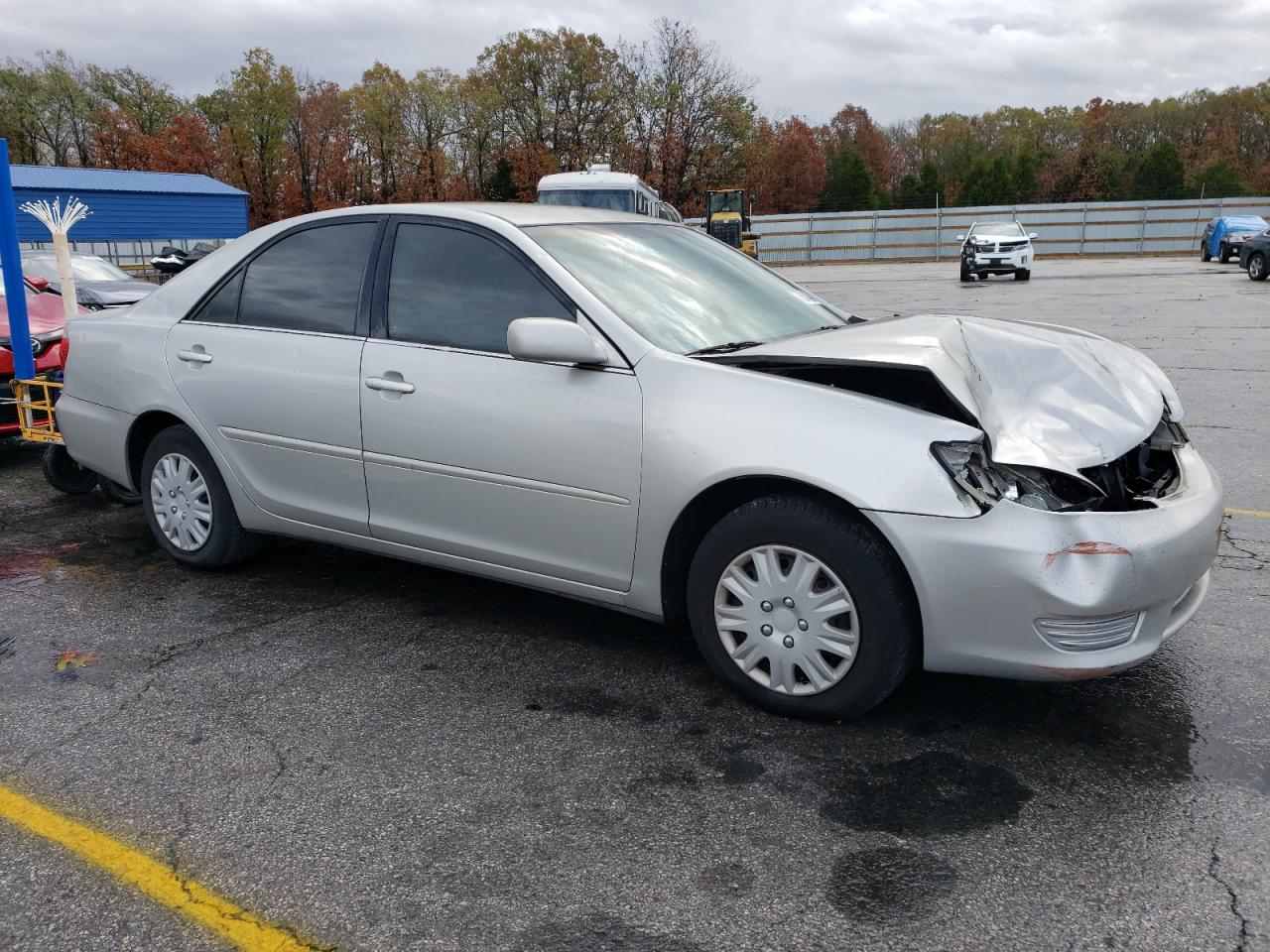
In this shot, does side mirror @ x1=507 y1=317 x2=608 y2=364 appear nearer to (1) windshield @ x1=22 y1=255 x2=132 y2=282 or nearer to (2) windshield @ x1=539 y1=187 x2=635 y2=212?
(1) windshield @ x1=22 y1=255 x2=132 y2=282

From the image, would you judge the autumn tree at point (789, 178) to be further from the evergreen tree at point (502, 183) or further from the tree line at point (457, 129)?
the evergreen tree at point (502, 183)

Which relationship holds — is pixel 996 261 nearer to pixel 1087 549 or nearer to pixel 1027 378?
pixel 1027 378

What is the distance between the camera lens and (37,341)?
24.5ft

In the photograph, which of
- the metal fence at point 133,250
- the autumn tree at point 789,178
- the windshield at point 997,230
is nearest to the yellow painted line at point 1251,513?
the windshield at point 997,230

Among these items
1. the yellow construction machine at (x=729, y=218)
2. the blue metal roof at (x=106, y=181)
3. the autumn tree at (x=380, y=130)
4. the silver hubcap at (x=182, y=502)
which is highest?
the autumn tree at (x=380, y=130)

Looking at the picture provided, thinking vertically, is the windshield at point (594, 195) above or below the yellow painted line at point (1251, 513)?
above

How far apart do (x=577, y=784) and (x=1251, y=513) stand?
4133 mm

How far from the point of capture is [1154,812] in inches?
104

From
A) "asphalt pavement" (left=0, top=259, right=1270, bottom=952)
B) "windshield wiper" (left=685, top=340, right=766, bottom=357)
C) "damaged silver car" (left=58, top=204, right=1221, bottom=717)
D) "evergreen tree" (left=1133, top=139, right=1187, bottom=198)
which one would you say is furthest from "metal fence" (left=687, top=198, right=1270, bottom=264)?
"asphalt pavement" (left=0, top=259, right=1270, bottom=952)

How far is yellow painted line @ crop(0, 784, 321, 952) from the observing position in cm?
221

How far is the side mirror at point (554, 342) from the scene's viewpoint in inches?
128

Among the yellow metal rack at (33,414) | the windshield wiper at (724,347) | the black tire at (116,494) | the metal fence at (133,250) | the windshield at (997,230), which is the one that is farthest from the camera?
the metal fence at (133,250)

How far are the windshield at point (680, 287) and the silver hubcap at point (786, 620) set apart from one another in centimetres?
78

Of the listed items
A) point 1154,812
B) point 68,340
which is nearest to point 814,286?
point 68,340
